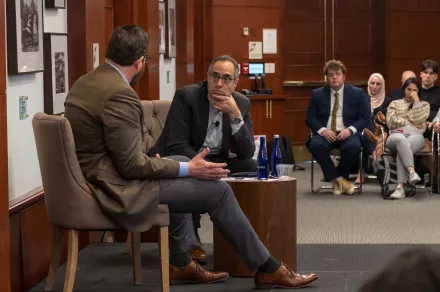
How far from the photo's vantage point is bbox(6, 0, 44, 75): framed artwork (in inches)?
170

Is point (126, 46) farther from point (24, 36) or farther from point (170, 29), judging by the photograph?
point (170, 29)

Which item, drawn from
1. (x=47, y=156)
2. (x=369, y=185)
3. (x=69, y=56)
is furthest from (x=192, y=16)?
(x=47, y=156)

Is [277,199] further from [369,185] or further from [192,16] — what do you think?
[192,16]

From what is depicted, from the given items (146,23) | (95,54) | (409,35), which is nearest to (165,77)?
(146,23)

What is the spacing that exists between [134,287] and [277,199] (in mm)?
882

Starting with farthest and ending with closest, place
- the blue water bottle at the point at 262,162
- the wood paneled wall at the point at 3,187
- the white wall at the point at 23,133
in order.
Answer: the blue water bottle at the point at 262,162, the white wall at the point at 23,133, the wood paneled wall at the point at 3,187

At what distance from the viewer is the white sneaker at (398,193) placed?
8.38 m

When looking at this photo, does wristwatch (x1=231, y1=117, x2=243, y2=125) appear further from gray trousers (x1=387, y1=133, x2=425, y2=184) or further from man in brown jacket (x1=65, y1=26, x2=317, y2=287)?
gray trousers (x1=387, y1=133, x2=425, y2=184)

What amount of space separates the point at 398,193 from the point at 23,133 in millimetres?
4695

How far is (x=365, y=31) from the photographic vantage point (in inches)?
497

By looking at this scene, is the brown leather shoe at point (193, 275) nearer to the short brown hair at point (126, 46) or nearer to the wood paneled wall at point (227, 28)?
the short brown hair at point (126, 46)

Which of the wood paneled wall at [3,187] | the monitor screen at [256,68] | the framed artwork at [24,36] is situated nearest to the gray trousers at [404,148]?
the monitor screen at [256,68]

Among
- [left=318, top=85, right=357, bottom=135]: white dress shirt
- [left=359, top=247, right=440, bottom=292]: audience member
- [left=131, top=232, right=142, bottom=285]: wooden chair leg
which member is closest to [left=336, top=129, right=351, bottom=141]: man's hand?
[left=318, top=85, right=357, bottom=135]: white dress shirt

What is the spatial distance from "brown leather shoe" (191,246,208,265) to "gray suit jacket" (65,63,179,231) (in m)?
1.21
